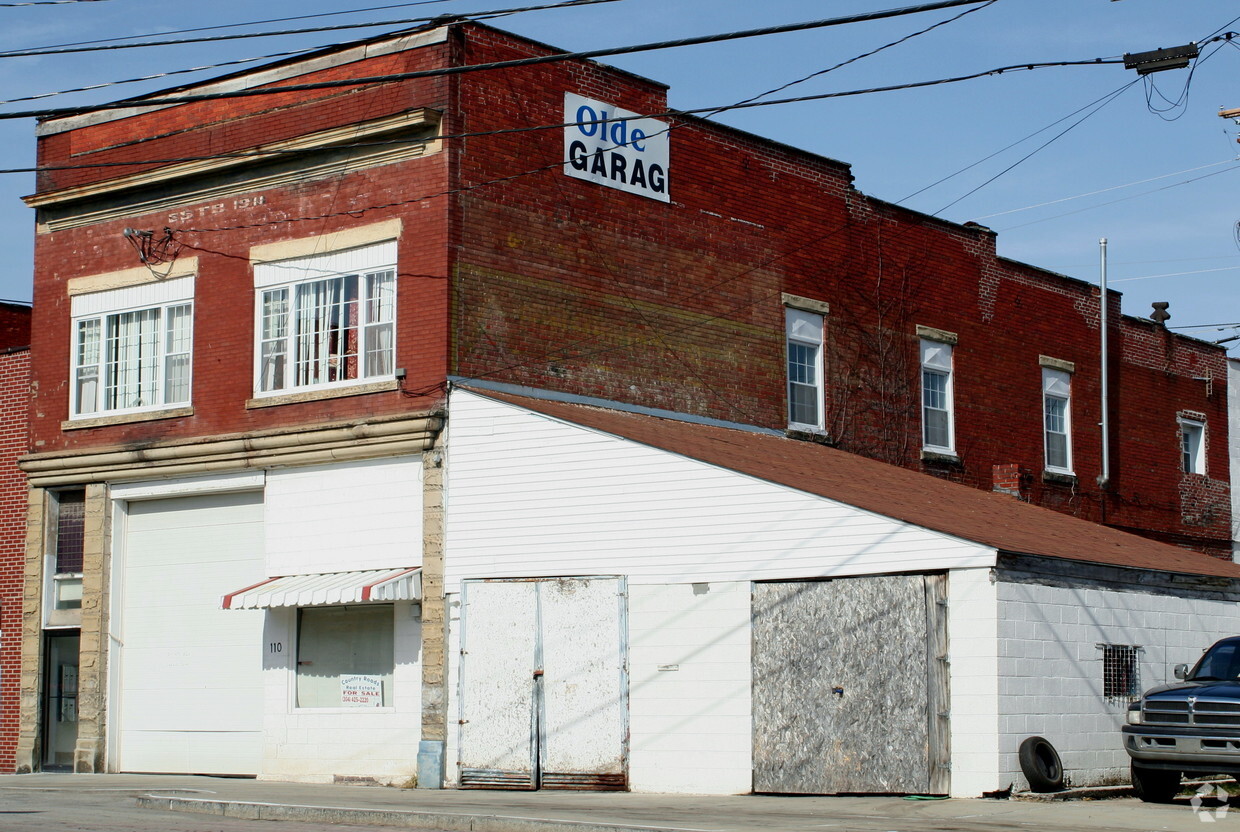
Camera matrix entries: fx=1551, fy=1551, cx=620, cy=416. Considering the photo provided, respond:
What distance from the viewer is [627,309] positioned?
2397 cm

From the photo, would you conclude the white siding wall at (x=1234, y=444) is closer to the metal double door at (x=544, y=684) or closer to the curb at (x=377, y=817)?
the metal double door at (x=544, y=684)

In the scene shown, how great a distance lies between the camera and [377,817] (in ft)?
51.4

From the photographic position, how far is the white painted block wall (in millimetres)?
16500

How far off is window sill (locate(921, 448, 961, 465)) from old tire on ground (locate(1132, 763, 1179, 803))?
486 inches

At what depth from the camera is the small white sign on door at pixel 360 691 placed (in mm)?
21688

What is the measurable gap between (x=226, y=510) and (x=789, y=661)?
10.1 meters

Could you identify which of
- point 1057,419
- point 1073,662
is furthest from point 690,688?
point 1057,419

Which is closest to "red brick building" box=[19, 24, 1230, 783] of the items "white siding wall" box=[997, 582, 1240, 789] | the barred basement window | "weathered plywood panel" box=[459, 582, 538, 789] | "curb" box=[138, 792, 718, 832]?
"weathered plywood panel" box=[459, 582, 538, 789]

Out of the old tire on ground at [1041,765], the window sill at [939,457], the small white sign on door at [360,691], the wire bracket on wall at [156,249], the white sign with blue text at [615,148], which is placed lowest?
the old tire on ground at [1041,765]

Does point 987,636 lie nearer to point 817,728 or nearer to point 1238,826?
point 817,728

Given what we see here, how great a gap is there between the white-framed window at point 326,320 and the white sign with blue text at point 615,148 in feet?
11.0

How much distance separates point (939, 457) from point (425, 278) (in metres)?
11.7

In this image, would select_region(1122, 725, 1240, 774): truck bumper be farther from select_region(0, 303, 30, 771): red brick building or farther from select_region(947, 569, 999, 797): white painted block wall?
select_region(0, 303, 30, 771): red brick building

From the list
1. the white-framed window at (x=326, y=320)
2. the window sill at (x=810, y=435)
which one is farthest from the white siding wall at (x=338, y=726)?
the window sill at (x=810, y=435)
